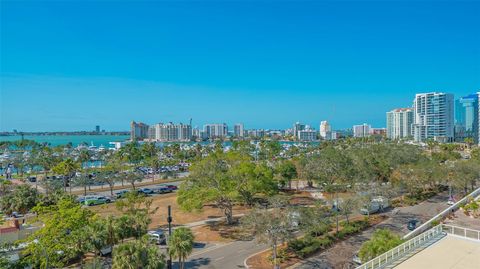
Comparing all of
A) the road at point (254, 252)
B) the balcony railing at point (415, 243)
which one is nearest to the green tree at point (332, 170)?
the road at point (254, 252)

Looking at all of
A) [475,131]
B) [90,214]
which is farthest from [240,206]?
[475,131]

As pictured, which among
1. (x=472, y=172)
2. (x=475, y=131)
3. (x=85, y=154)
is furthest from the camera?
(x=475, y=131)

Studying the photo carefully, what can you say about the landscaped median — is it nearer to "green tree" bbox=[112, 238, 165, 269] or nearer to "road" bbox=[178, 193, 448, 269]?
"road" bbox=[178, 193, 448, 269]

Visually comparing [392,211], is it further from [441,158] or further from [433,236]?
[441,158]

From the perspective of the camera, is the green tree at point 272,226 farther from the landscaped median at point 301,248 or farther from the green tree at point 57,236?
the green tree at point 57,236

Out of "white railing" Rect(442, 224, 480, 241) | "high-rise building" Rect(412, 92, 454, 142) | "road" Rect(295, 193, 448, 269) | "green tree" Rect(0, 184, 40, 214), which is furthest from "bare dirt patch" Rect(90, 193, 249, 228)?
"high-rise building" Rect(412, 92, 454, 142)

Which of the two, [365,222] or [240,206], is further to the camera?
[240,206]

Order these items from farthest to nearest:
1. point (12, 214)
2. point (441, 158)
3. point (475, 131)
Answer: point (475, 131), point (441, 158), point (12, 214)
